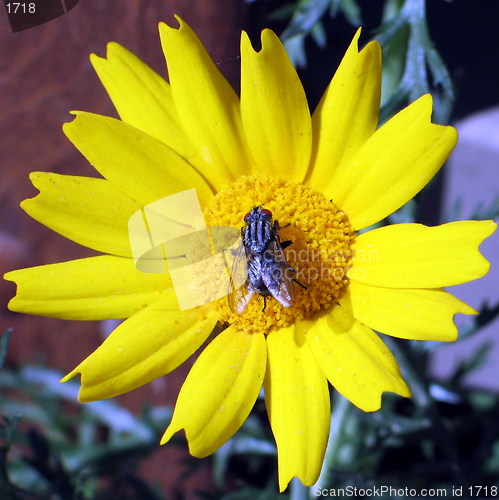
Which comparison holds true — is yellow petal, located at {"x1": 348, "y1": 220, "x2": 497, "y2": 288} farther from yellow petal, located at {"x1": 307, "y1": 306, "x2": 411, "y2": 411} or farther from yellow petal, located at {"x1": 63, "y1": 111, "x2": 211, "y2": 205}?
yellow petal, located at {"x1": 63, "y1": 111, "x2": 211, "y2": 205}

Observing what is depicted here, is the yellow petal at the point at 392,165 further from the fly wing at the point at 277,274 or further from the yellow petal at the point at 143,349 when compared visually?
the yellow petal at the point at 143,349

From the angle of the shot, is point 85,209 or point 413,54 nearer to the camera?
point 85,209

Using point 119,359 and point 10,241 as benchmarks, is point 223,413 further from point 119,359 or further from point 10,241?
point 10,241

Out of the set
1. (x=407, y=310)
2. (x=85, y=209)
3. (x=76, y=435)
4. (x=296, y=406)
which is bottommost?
(x=76, y=435)

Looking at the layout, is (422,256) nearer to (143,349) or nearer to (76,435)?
(143,349)

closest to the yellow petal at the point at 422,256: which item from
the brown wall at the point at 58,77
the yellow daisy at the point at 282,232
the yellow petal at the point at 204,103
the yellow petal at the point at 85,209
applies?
the yellow daisy at the point at 282,232

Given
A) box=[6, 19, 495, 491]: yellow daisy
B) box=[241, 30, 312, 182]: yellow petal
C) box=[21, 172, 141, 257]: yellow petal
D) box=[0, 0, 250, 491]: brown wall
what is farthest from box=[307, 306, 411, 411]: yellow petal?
box=[0, 0, 250, 491]: brown wall

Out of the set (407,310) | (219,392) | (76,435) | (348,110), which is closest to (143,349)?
(219,392)
